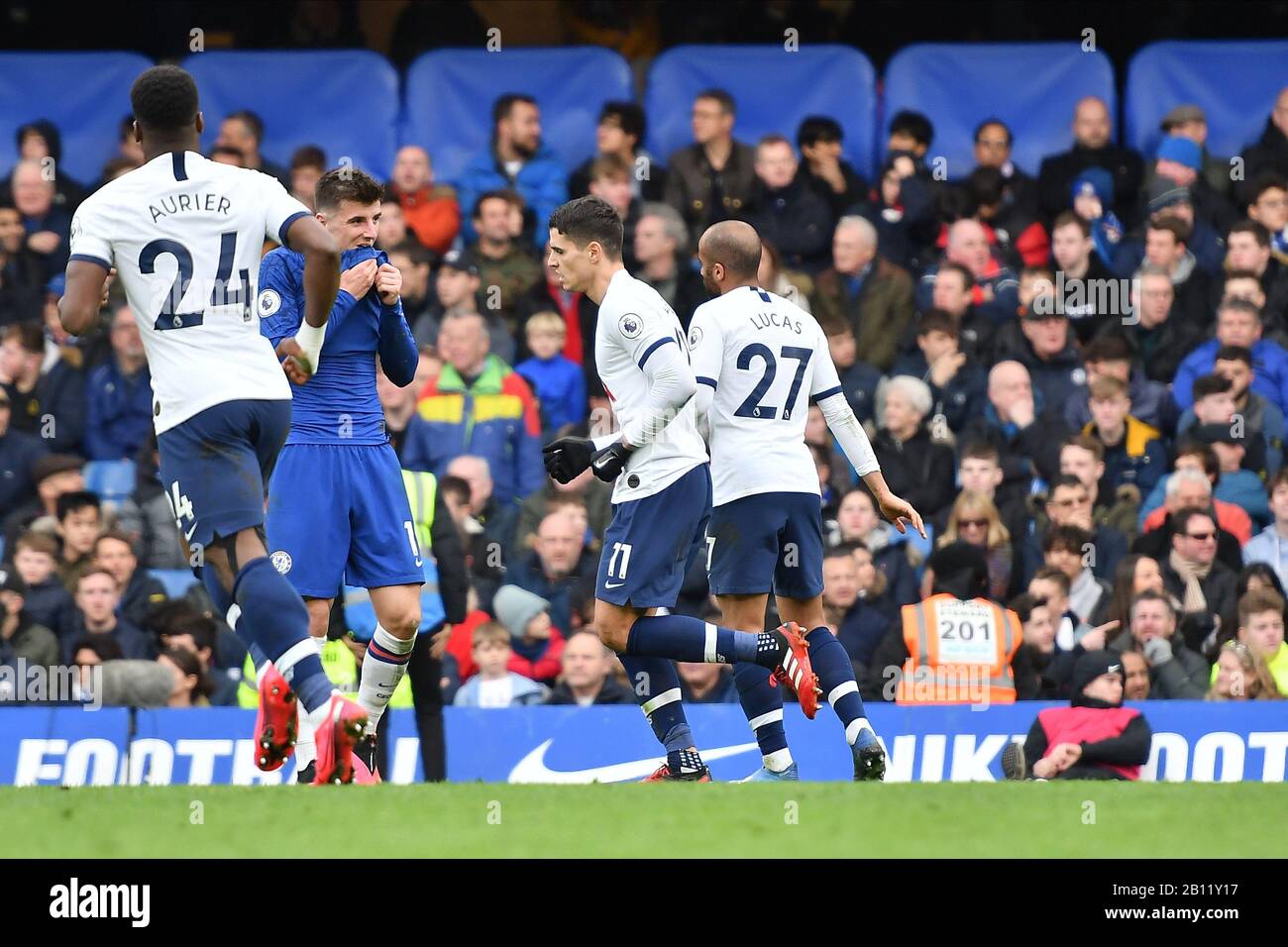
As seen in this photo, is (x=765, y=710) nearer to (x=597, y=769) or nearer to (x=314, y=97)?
(x=597, y=769)

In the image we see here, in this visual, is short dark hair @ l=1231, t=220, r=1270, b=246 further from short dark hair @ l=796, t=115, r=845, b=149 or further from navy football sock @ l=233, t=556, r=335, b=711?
navy football sock @ l=233, t=556, r=335, b=711

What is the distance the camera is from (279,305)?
27.3 feet

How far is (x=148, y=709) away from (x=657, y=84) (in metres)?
6.57

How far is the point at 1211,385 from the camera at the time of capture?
1345 centimetres

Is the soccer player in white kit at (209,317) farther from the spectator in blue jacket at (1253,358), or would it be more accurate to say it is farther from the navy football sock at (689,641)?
the spectator in blue jacket at (1253,358)

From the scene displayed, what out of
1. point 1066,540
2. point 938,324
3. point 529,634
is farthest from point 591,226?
point 938,324

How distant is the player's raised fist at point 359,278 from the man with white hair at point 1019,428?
5.84 metres

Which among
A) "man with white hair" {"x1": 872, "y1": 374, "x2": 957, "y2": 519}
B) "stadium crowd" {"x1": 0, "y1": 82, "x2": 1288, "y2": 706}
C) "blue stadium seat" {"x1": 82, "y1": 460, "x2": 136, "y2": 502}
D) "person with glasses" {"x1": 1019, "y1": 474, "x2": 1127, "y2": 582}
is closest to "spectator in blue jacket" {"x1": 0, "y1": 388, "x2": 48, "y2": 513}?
"stadium crowd" {"x1": 0, "y1": 82, "x2": 1288, "y2": 706}

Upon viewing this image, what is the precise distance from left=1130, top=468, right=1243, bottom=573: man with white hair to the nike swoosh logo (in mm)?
3164

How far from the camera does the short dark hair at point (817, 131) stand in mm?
14555

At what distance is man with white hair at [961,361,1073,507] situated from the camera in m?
13.1

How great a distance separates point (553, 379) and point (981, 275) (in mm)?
3009
